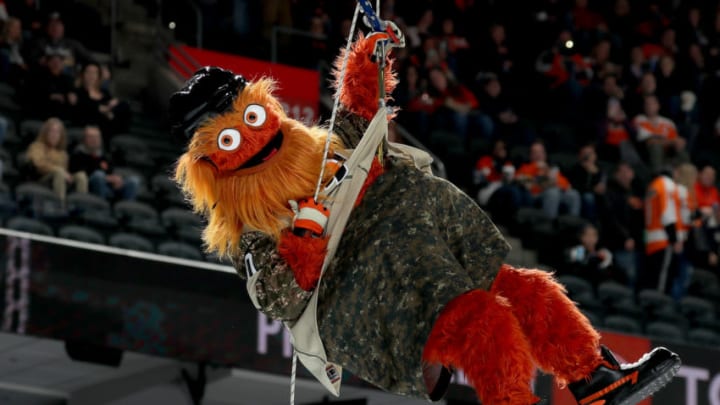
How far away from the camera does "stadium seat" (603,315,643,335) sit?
8906 millimetres

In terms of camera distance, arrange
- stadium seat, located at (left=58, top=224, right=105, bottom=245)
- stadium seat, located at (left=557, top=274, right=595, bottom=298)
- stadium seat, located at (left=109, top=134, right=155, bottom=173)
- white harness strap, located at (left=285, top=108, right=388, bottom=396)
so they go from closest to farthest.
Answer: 1. white harness strap, located at (left=285, top=108, right=388, bottom=396)
2. stadium seat, located at (left=58, top=224, right=105, bottom=245)
3. stadium seat, located at (left=109, top=134, right=155, bottom=173)
4. stadium seat, located at (left=557, top=274, right=595, bottom=298)

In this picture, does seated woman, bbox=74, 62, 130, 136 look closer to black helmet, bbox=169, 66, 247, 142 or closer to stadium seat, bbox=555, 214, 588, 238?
stadium seat, bbox=555, 214, 588, 238

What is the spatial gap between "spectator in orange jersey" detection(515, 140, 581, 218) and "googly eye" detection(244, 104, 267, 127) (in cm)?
574

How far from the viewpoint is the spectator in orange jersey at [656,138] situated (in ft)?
36.1

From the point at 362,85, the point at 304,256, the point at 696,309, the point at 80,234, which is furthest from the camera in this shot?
the point at 696,309

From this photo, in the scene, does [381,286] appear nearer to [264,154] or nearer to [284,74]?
[264,154]

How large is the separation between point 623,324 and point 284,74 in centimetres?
301

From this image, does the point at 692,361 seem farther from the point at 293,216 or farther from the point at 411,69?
the point at 293,216

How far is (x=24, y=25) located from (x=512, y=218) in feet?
11.6

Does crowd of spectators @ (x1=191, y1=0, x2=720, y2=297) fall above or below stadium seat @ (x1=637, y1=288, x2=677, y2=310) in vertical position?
above

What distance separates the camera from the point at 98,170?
26.5ft

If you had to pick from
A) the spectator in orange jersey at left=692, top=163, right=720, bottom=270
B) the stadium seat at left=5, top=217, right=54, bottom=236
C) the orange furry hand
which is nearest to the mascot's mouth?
the orange furry hand

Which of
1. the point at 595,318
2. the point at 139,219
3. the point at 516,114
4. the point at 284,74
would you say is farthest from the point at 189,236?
the point at 516,114

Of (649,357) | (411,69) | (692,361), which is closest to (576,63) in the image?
(411,69)
